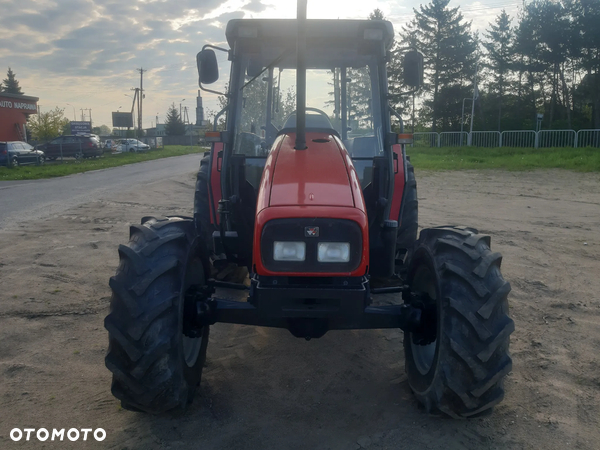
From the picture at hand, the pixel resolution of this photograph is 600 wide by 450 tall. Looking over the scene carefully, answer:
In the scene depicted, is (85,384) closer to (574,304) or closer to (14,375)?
(14,375)

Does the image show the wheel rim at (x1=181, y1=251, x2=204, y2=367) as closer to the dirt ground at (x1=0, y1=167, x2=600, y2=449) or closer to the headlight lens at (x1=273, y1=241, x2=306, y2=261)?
the dirt ground at (x1=0, y1=167, x2=600, y2=449)

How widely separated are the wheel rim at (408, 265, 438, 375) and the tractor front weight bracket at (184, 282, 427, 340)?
28cm

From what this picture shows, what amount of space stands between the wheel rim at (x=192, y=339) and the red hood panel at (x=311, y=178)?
83 cm

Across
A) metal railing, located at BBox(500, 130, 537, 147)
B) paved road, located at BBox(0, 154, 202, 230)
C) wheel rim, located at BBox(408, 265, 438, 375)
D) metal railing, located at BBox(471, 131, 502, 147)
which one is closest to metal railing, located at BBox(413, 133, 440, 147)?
metal railing, located at BBox(471, 131, 502, 147)

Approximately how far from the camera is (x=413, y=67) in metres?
4.44

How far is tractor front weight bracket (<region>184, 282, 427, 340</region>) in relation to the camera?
10.5 ft

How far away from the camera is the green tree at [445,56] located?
5047 centimetres

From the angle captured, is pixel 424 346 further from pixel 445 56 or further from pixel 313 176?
pixel 445 56

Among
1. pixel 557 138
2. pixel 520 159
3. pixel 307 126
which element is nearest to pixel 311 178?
pixel 307 126

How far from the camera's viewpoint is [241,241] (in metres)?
4.11

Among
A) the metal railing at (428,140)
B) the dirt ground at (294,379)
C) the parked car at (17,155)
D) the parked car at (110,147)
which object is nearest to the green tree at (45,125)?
the parked car at (110,147)

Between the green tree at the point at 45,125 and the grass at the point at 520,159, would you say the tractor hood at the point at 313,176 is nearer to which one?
the grass at the point at 520,159

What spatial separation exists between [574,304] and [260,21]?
401 centimetres

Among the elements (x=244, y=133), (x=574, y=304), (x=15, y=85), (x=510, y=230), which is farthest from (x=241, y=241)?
(x=15, y=85)
